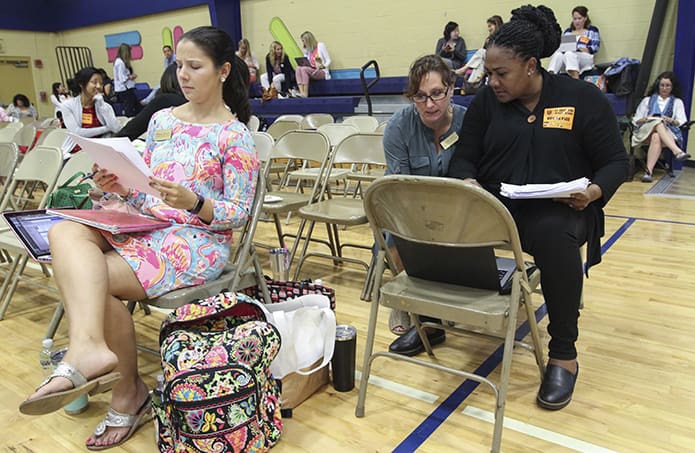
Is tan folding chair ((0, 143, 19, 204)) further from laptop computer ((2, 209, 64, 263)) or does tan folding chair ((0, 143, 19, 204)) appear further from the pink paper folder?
the pink paper folder

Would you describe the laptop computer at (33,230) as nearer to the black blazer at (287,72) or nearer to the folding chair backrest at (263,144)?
the folding chair backrest at (263,144)

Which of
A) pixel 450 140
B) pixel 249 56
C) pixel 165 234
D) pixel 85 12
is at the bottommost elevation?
pixel 165 234

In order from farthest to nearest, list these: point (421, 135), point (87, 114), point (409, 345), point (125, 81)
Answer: point (125, 81)
point (87, 114)
point (421, 135)
point (409, 345)

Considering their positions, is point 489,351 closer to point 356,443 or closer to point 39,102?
point 356,443

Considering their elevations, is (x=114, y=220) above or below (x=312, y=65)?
below

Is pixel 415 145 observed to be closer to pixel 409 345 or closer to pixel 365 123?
pixel 409 345

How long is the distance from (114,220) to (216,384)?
2.19 ft

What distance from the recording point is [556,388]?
187 centimetres

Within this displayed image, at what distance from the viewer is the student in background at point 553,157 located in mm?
1831

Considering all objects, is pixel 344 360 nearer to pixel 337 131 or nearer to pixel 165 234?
pixel 165 234

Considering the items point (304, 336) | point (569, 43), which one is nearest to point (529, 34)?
point (304, 336)

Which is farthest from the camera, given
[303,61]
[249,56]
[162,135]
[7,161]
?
[249,56]

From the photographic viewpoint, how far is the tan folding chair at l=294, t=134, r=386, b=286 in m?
2.87

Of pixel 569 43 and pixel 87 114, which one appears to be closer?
pixel 87 114
